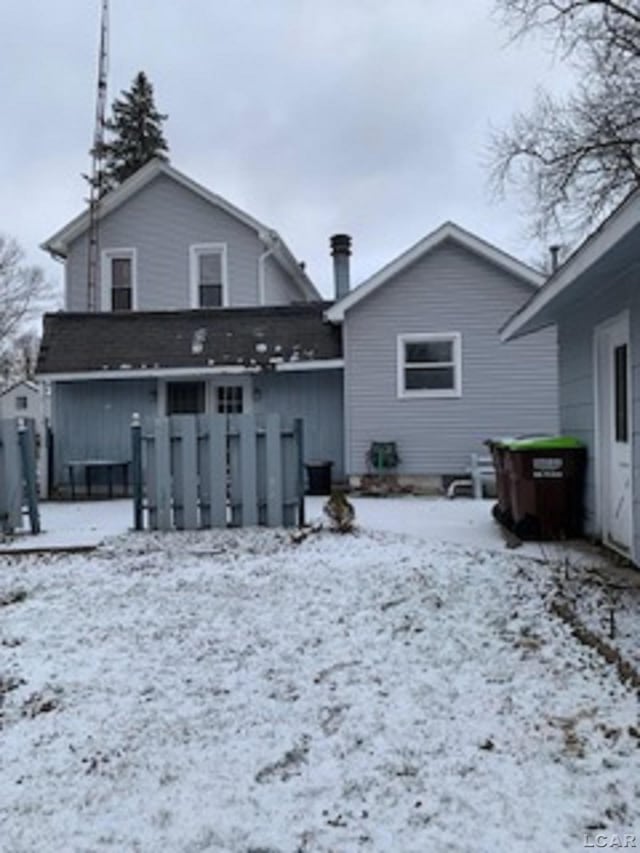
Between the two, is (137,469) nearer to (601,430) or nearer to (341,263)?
(601,430)

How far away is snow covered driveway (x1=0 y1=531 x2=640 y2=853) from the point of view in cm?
268

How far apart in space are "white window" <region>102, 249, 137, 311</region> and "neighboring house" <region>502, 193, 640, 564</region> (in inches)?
453

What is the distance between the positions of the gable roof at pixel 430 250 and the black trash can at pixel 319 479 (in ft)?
9.06

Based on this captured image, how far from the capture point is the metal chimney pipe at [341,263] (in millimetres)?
17922

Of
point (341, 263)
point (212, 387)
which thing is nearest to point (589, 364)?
point (212, 387)

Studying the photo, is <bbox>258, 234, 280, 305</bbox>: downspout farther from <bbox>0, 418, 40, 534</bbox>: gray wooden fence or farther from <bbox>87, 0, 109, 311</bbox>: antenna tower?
<bbox>0, 418, 40, 534</bbox>: gray wooden fence

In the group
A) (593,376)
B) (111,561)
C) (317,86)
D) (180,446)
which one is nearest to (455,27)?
(317,86)

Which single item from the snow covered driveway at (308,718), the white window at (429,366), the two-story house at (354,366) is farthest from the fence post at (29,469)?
the white window at (429,366)

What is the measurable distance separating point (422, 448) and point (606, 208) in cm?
899

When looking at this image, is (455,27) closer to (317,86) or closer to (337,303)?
(317,86)

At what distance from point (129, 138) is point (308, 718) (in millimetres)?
36512

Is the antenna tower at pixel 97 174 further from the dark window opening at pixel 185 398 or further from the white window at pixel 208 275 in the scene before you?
the dark window opening at pixel 185 398

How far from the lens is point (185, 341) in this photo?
48.8 ft

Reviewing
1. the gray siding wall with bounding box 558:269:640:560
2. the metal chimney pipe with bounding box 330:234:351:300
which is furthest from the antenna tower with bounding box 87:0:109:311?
the gray siding wall with bounding box 558:269:640:560
